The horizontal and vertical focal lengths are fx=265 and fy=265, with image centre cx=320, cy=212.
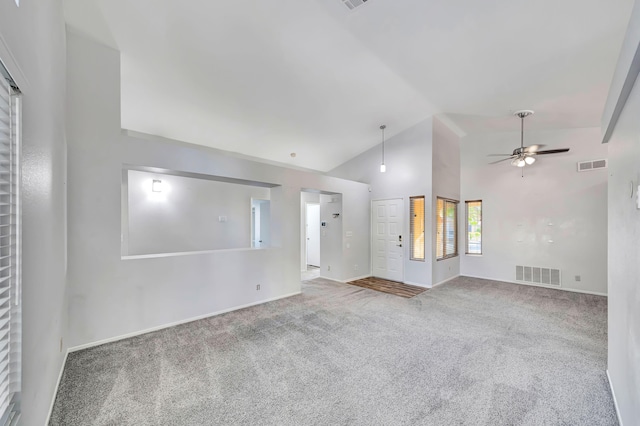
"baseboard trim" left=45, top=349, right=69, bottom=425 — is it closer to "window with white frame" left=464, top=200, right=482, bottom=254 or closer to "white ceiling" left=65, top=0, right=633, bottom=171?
"white ceiling" left=65, top=0, right=633, bottom=171

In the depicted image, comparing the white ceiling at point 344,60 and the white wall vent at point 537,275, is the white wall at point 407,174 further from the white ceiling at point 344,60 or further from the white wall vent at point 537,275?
the white wall vent at point 537,275

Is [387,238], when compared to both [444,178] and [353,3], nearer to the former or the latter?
[444,178]

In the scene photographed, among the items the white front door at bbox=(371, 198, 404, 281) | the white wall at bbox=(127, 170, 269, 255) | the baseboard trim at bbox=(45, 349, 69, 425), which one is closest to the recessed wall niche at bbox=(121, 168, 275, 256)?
the white wall at bbox=(127, 170, 269, 255)

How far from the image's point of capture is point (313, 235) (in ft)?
28.0

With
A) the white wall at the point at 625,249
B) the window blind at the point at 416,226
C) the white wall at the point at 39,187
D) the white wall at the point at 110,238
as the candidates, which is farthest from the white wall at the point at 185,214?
the white wall at the point at 625,249

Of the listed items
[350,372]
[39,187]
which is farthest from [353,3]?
[350,372]

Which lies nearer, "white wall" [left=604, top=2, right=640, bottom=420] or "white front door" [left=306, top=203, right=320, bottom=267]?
"white wall" [left=604, top=2, right=640, bottom=420]

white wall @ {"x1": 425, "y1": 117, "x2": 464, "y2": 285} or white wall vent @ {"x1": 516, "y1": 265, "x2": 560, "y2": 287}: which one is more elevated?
white wall @ {"x1": 425, "y1": 117, "x2": 464, "y2": 285}

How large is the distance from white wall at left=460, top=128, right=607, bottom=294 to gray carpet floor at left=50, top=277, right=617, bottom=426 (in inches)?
73.3

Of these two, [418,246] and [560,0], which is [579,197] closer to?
[418,246]

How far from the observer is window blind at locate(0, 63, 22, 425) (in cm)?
114

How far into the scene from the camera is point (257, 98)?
4223mm

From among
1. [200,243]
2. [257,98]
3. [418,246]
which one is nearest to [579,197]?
[418,246]

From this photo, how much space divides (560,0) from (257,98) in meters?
3.66
